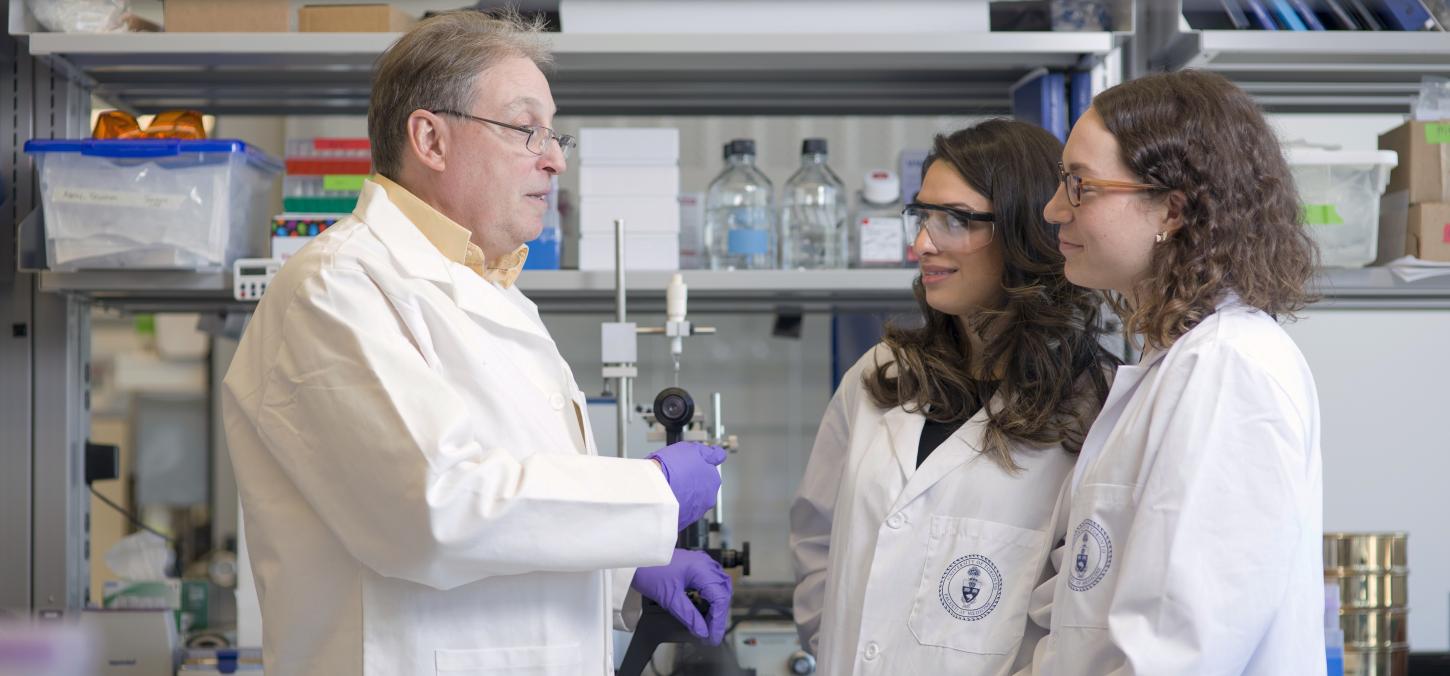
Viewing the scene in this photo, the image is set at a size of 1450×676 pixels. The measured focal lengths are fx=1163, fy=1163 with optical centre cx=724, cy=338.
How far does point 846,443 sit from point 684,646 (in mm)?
582

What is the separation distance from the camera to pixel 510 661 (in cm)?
120

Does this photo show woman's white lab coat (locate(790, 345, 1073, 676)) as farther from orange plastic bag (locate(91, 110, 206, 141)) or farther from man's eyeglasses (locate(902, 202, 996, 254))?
orange plastic bag (locate(91, 110, 206, 141))

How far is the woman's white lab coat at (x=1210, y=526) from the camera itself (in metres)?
1.04

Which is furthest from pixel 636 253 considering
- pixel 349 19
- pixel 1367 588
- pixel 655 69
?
pixel 1367 588

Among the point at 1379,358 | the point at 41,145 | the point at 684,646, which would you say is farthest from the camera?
the point at 1379,358

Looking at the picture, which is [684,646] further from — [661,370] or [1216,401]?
[661,370]

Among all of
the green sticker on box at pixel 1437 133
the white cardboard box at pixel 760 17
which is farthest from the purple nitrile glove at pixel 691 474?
the green sticker on box at pixel 1437 133

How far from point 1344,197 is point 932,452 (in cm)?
97

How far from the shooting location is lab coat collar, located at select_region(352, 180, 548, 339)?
1229 millimetres

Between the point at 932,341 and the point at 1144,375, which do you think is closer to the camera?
the point at 1144,375

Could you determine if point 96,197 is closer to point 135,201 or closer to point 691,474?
point 135,201

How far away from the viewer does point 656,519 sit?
3.93ft

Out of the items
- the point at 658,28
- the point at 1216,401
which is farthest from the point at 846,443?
the point at 658,28

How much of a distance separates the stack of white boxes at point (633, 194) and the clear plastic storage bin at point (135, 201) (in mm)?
584
